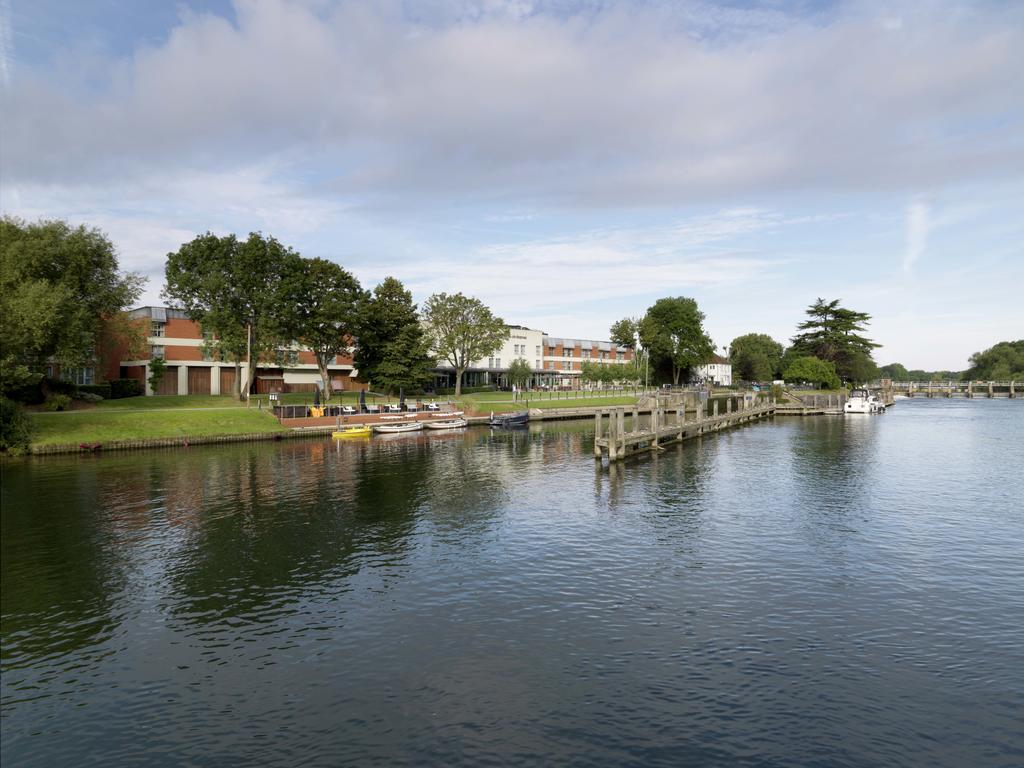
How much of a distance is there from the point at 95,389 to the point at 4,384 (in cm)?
2525

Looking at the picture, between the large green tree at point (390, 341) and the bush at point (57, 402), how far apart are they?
37190 mm

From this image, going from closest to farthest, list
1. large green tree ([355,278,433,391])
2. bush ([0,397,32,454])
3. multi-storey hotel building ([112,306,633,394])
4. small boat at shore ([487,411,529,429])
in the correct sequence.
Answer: bush ([0,397,32,454])
small boat at shore ([487,411,529,429])
multi-storey hotel building ([112,306,633,394])
large green tree ([355,278,433,391])

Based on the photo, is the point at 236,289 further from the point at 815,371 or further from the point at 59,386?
the point at 815,371

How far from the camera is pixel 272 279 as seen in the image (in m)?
83.1

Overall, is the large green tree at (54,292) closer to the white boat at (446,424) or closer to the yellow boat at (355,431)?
the yellow boat at (355,431)

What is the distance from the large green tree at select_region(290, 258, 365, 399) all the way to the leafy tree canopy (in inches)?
3847

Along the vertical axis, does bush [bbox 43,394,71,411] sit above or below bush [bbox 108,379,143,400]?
below

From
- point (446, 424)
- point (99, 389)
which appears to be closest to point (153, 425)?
point (99, 389)

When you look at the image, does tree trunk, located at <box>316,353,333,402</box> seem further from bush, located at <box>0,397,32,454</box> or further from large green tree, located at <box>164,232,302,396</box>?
bush, located at <box>0,397,32,454</box>

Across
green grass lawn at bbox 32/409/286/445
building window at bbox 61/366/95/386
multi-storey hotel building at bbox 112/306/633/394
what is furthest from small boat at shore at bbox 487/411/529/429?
building window at bbox 61/366/95/386

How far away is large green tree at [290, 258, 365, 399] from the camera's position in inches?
3378

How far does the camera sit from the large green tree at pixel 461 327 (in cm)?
10806

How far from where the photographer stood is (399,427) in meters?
77.5

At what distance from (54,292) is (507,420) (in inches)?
2066
